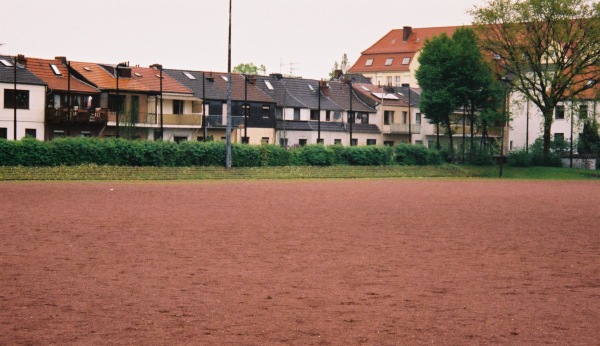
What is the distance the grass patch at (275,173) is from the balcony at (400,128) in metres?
32.5

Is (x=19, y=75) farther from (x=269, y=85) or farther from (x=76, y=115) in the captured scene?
(x=269, y=85)

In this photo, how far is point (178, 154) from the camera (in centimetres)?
5925

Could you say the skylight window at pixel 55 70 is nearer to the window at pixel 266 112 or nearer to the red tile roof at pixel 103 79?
the red tile roof at pixel 103 79

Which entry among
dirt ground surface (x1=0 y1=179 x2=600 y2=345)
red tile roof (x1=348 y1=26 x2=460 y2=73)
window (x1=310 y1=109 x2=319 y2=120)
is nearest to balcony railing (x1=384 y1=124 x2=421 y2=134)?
window (x1=310 y1=109 x2=319 y2=120)

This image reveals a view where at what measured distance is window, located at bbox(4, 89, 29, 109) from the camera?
7431 cm

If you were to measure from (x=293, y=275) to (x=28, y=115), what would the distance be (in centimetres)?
6423

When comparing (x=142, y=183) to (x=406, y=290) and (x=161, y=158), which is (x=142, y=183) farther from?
(x=406, y=290)

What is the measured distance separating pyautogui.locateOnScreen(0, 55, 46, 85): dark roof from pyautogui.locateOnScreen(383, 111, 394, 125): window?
43984mm

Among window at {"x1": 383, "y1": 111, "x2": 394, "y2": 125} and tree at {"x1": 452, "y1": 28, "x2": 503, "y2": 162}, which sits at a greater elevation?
tree at {"x1": 452, "y1": 28, "x2": 503, "y2": 162}

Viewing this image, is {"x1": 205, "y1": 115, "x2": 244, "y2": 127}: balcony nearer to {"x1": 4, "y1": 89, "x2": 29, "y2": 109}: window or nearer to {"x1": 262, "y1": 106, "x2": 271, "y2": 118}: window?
{"x1": 262, "y1": 106, "x2": 271, "y2": 118}: window

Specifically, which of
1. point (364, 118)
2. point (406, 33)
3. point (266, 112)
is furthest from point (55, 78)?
point (406, 33)

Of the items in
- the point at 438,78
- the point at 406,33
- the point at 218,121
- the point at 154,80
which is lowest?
the point at 218,121

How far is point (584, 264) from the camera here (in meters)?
18.5

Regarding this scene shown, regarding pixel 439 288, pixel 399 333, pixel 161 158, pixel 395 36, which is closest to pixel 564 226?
pixel 439 288
